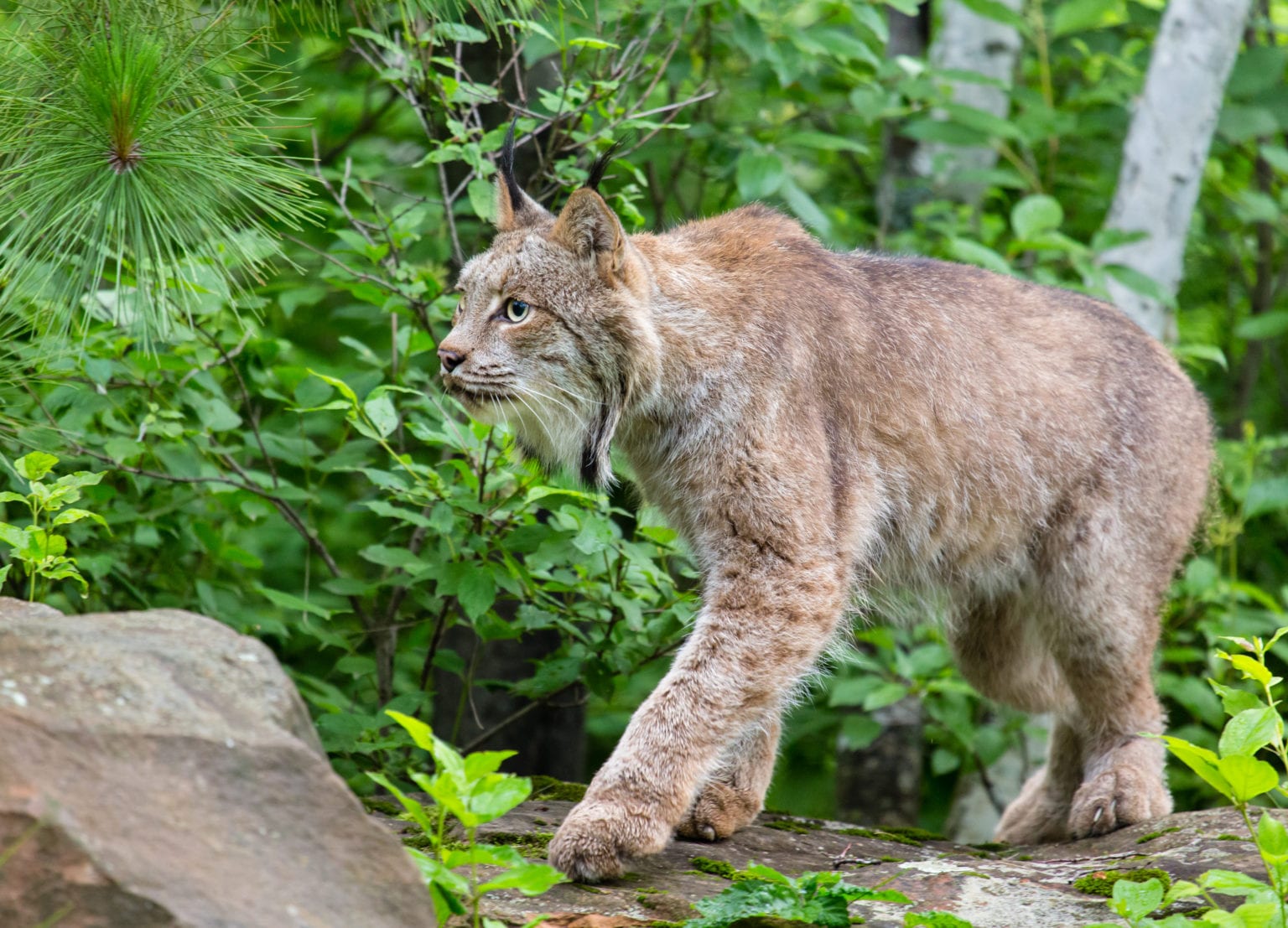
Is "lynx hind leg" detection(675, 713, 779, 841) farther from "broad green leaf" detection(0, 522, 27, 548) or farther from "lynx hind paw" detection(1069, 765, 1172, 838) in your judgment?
"broad green leaf" detection(0, 522, 27, 548)

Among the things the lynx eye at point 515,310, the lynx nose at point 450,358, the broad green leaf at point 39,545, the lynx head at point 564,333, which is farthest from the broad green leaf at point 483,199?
the broad green leaf at point 39,545

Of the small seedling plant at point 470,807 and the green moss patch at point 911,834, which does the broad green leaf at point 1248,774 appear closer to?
the small seedling plant at point 470,807

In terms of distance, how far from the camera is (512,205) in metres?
4.38

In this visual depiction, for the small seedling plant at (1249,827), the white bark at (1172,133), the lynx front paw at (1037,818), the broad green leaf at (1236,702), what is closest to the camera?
the small seedling plant at (1249,827)

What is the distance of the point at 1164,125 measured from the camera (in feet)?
21.6

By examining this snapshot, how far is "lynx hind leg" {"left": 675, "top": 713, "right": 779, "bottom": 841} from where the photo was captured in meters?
4.06

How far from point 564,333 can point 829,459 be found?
0.93m

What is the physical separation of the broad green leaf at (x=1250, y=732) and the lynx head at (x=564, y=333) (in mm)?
1940

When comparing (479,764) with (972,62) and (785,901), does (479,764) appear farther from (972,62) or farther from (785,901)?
(972,62)

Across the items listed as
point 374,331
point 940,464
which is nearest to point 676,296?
point 940,464

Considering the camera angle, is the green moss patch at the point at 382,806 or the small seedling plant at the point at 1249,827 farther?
the green moss patch at the point at 382,806

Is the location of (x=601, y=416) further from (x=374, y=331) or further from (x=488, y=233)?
(x=374, y=331)

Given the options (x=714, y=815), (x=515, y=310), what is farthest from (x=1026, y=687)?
(x=515, y=310)

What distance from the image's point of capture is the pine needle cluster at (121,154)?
349cm
